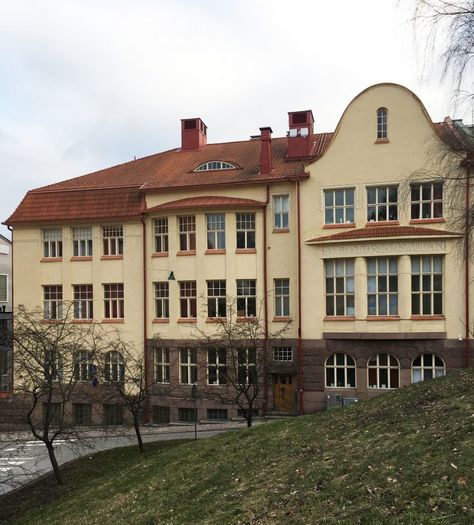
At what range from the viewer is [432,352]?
27.0 m

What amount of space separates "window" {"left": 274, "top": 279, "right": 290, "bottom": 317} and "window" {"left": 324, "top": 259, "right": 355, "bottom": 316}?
2.18 m

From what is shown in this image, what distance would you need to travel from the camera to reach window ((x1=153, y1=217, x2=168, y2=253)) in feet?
104

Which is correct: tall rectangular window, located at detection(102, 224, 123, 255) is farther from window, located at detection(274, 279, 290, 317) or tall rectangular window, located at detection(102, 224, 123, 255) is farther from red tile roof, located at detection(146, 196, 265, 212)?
window, located at detection(274, 279, 290, 317)

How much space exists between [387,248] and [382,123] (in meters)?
6.32

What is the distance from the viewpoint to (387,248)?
27.4m

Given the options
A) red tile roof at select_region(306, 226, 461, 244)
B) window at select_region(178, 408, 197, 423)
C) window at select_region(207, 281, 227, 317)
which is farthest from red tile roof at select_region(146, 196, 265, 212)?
window at select_region(178, 408, 197, 423)

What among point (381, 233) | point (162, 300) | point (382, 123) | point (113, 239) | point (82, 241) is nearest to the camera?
point (381, 233)

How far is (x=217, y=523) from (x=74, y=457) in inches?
691

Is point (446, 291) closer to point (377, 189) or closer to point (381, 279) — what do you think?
point (381, 279)

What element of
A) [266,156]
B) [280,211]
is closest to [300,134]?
[266,156]

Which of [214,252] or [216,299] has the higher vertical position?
[214,252]

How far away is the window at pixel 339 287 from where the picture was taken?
93.3 ft

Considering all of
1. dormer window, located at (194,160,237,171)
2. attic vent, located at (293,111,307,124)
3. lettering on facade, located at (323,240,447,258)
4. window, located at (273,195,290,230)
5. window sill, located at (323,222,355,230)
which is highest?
attic vent, located at (293,111,307,124)

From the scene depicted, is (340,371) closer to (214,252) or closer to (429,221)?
(429,221)
